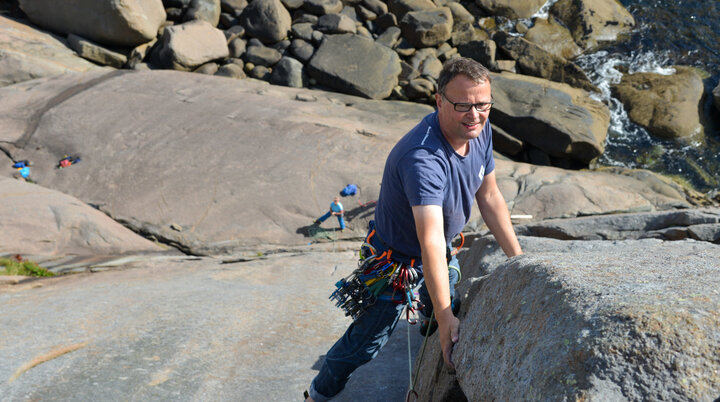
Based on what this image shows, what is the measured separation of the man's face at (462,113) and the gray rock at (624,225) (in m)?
3.35

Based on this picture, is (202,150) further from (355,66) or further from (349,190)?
(355,66)

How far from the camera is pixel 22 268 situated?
673 centimetres

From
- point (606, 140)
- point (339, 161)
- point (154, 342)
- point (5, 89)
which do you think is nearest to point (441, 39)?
point (606, 140)

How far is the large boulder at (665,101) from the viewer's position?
12.6 m

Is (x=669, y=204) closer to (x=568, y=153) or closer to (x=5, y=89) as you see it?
(x=568, y=153)

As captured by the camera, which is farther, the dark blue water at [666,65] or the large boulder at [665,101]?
the large boulder at [665,101]

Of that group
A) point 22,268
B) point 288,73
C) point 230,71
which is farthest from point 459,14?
point 22,268

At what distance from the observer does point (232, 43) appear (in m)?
14.0

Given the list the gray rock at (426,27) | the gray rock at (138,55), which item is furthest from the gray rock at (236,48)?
the gray rock at (426,27)

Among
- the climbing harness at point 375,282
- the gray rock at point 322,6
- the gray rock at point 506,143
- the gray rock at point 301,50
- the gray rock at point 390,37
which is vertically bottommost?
the gray rock at point 506,143

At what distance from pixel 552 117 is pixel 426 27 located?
440cm

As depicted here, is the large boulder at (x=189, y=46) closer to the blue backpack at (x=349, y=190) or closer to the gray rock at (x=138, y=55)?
the gray rock at (x=138, y=55)

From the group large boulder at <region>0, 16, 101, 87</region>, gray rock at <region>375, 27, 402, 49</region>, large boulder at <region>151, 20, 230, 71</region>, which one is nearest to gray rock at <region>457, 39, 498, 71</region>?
gray rock at <region>375, 27, 402, 49</region>

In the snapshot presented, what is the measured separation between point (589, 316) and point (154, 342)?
3238 mm
